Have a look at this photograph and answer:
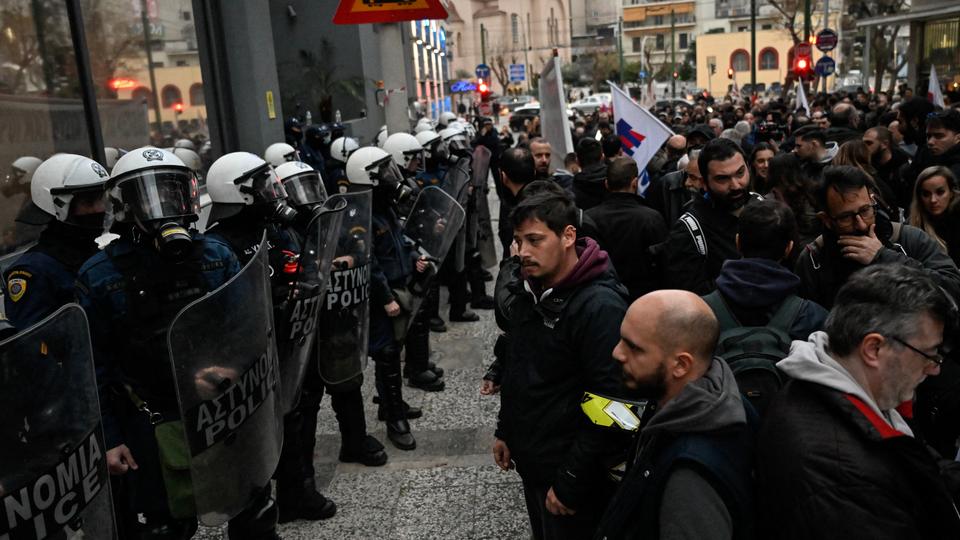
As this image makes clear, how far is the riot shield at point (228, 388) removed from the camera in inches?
109

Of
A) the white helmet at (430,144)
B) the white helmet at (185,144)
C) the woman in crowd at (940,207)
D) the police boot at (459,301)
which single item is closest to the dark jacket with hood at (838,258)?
the woman in crowd at (940,207)

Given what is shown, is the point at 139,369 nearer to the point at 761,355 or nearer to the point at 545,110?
the point at 761,355

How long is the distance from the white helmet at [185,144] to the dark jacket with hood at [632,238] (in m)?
6.00

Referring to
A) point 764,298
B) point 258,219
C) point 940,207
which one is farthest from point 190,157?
point 764,298

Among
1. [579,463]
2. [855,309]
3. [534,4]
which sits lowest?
[579,463]

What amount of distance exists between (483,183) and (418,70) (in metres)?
25.0

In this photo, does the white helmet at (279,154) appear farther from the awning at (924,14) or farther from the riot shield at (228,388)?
the awning at (924,14)

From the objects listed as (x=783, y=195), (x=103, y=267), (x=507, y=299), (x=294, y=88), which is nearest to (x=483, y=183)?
(x=783, y=195)

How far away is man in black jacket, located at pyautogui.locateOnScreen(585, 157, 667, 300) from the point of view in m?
4.69

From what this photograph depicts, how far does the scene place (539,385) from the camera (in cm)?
289

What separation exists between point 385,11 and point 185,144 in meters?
3.48

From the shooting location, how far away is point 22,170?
6.03m

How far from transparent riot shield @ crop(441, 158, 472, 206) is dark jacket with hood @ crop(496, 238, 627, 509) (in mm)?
4942

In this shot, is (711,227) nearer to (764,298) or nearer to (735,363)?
(764,298)
